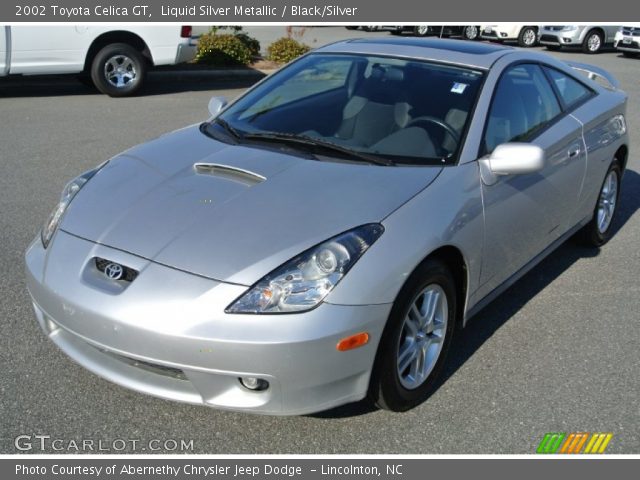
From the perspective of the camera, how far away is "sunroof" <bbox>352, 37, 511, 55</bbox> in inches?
171

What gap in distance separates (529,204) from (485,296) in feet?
1.93

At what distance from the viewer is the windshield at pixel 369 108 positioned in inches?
148

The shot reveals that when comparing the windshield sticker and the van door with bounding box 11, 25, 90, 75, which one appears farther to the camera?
the van door with bounding box 11, 25, 90, 75

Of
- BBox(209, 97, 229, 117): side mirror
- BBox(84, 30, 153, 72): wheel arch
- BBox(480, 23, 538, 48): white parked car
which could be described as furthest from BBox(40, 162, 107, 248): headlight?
BBox(480, 23, 538, 48): white parked car

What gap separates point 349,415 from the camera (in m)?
3.30

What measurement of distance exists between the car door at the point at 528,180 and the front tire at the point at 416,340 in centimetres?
41

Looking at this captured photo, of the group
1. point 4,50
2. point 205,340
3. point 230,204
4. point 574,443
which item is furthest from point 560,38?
point 205,340

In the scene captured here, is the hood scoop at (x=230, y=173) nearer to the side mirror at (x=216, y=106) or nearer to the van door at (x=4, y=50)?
the side mirror at (x=216, y=106)

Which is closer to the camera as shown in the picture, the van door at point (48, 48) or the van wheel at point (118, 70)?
the van door at point (48, 48)

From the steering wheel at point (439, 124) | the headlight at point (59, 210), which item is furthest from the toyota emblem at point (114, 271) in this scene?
the steering wheel at point (439, 124)

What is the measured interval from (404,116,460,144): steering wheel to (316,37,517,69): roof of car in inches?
19.3

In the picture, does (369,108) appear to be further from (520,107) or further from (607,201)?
(607,201)
